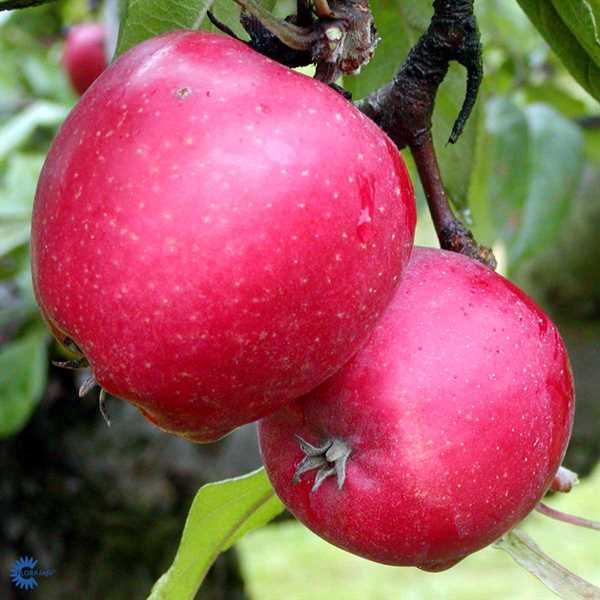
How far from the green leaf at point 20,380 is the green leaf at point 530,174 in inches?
30.0

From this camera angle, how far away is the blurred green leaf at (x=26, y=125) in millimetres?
1656

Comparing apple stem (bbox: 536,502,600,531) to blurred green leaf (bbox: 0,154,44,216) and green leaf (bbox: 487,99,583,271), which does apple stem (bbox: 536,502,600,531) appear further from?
blurred green leaf (bbox: 0,154,44,216)

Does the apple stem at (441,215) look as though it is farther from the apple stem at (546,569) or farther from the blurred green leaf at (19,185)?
the blurred green leaf at (19,185)

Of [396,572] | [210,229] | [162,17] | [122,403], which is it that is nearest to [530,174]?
[122,403]

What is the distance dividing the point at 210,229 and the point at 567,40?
339 millimetres

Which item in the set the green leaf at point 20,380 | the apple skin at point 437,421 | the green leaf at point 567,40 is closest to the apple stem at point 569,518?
the apple skin at point 437,421

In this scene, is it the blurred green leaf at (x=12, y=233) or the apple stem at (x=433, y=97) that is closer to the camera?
the apple stem at (x=433, y=97)

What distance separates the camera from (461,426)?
56 centimetres

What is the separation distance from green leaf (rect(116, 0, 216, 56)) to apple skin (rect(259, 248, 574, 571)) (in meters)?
0.21

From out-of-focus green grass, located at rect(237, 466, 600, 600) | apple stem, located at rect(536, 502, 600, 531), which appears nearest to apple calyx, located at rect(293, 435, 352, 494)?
apple stem, located at rect(536, 502, 600, 531)

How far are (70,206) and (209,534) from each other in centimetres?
40

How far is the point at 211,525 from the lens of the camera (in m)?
0.81

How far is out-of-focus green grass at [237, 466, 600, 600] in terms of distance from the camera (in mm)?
3521

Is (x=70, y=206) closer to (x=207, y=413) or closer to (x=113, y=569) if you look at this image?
(x=207, y=413)
